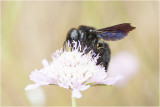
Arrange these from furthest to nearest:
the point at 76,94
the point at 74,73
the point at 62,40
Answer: the point at 62,40 < the point at 74,73 < the point at 76,94

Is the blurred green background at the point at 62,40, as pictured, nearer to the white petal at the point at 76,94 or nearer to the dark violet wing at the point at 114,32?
the dark violet wing at the point at 114,32

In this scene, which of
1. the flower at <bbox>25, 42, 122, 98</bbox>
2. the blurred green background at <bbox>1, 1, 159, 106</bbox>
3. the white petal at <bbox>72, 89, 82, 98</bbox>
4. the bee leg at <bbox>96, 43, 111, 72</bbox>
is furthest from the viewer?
the blurred green background at <bbox>1, 1, 159, 106</bbox>

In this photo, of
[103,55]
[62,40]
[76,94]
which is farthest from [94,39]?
[62,40]

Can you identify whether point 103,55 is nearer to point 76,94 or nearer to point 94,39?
point 94,39

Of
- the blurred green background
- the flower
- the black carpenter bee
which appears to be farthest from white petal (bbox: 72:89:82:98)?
the blurred green background

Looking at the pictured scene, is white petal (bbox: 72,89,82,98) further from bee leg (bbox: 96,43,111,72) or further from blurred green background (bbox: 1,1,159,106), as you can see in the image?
blurred green background (bbox: 1,1,159,106)

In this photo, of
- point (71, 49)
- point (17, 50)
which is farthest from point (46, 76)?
point (17, 50)
